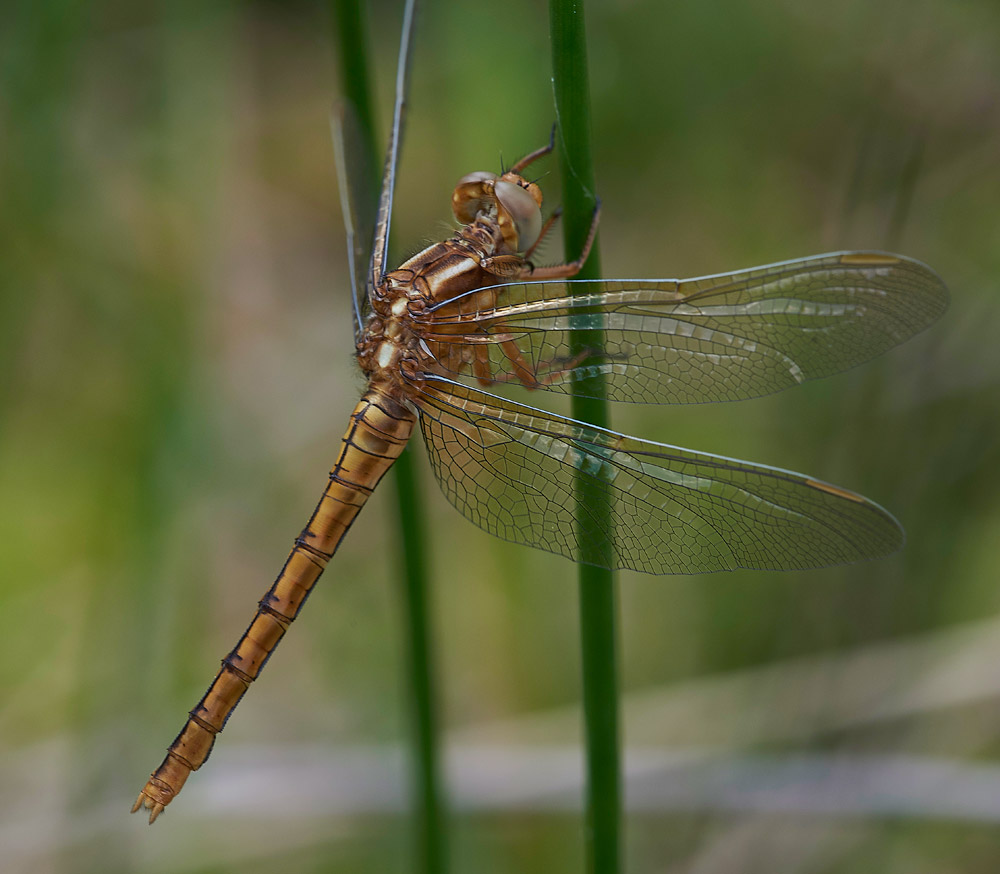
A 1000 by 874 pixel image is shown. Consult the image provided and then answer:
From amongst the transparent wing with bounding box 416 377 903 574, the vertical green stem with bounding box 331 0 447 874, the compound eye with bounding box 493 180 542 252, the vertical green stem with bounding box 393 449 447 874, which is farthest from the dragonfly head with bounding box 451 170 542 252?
the vertical green stem with bounding box 393 449 447 874

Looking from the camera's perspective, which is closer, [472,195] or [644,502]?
[644,502]

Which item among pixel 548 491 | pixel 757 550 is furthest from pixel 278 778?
pixel 757 550

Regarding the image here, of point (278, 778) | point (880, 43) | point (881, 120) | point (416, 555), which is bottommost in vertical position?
point (278, 778)

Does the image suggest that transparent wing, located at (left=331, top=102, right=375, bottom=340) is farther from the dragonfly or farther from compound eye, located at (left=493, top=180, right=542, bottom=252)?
compound eye, located at (left=493, top=180, right=542, bottom=252)

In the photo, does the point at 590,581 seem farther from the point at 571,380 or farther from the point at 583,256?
the point at 583,256

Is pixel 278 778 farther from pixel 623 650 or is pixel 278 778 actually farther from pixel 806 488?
pixel 806 488

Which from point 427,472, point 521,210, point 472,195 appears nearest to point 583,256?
point 521,210
